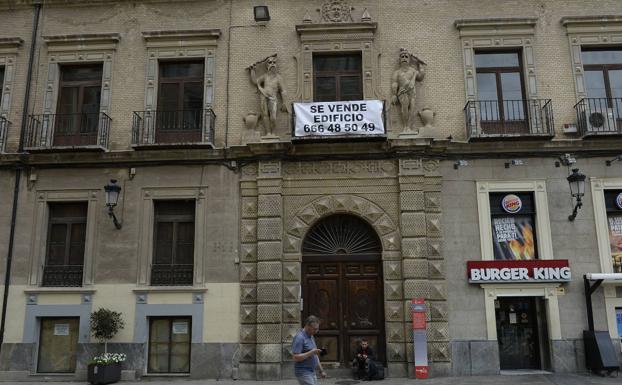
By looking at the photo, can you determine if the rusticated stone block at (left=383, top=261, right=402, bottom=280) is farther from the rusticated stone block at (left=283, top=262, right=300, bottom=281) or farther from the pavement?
the pavement

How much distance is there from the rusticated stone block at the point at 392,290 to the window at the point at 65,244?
8.50 metres

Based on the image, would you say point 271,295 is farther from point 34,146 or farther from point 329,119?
point 34,146

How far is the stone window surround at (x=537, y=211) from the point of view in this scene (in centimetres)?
1421

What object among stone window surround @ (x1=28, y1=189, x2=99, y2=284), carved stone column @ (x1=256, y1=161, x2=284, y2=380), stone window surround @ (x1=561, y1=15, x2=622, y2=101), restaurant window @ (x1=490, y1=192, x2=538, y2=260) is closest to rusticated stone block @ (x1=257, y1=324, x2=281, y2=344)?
carved stone column @ (x1=256, y1=161, x2=284, y2=380)

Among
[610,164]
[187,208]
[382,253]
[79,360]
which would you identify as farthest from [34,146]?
[610,164]

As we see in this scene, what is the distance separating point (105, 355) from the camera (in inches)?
541

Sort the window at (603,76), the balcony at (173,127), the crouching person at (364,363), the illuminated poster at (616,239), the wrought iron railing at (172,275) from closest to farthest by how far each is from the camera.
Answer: the crouching person at (364,363), the illuminated poster at (616,239), the wrought iron railing at (172,275), the window at (603,76), the balcony at (173,127)

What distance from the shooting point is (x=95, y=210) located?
15117 millimetres

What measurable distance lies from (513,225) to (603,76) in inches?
203

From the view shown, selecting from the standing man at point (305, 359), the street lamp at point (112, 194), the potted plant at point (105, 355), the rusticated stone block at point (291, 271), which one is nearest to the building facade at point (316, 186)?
the rusticated stone block at point (291, 271)

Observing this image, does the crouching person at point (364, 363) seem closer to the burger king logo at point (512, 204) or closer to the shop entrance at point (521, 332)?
the shop entrance at point (521, 332)

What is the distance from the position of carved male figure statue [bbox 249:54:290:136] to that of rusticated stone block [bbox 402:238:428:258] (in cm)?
481

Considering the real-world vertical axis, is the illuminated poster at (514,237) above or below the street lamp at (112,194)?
below

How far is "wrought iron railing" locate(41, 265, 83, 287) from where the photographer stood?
14883 mm
